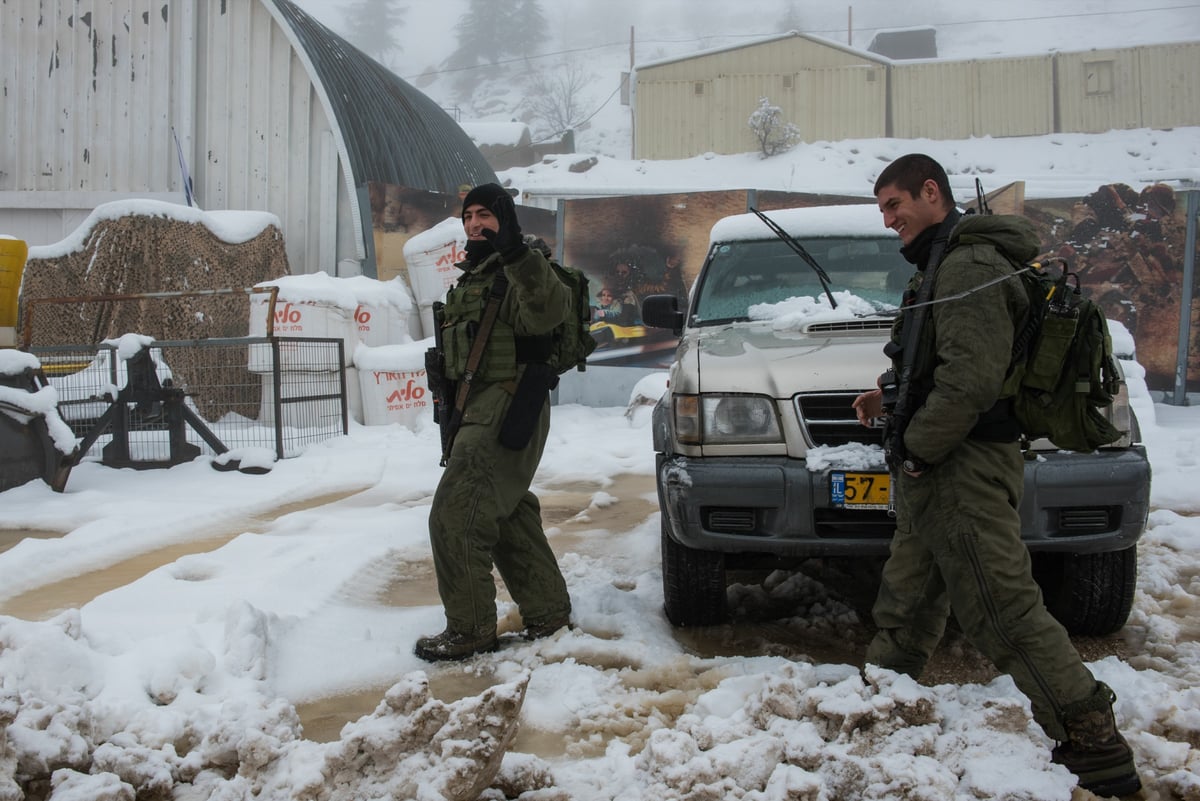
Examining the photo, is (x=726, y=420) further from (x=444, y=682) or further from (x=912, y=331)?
(x=444, y=682)

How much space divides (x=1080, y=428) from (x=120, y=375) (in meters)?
7.12

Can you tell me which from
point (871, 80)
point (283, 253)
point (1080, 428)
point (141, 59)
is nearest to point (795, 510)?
point (1080, 428)

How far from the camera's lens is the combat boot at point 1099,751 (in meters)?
2.04

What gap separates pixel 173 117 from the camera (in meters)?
13.8

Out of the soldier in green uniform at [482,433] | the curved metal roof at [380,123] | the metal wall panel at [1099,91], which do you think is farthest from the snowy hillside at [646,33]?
the soldier in green uniform at [482,433]

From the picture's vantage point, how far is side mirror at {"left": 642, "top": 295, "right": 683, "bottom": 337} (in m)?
4.03

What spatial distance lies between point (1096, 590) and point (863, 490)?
1.04m

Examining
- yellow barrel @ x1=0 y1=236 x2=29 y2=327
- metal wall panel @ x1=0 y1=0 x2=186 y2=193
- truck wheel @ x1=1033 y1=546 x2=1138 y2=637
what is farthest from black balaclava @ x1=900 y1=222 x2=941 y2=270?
metal wall panel @ x1=0 y1=0 x2=186 y2=193

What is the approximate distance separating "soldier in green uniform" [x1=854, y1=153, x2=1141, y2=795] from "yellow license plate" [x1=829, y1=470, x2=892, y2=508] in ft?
1.39

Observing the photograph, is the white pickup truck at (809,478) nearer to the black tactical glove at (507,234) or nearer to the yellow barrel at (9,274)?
the black tactical glove at (507,234)

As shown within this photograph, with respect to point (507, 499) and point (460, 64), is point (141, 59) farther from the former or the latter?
point (460, 64)

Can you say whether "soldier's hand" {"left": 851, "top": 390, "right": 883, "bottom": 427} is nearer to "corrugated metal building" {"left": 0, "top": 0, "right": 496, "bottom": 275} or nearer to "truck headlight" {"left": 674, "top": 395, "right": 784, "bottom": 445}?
"truck headlight" {"left": 674, "top": 395, "right": 784, "bottom": 445}

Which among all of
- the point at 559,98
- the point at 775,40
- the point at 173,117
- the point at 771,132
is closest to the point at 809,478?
the point at 173,117

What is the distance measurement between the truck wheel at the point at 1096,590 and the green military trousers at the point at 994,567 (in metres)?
1.08
